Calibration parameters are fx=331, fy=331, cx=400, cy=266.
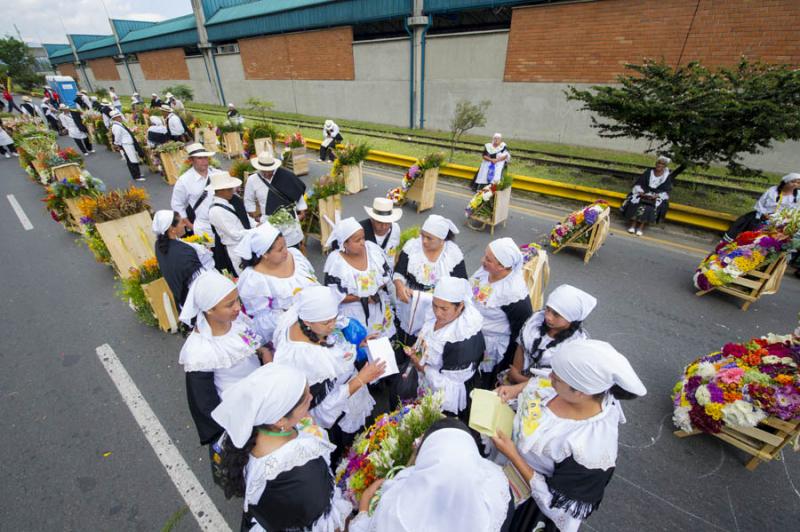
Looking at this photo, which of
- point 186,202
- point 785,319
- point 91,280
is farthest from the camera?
point 91,280

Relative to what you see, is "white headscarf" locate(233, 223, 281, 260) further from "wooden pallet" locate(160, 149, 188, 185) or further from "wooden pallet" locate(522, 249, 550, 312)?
"wooden pallet" locate(160, 149, 188, 185)

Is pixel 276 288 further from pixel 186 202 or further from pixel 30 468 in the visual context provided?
pixel 186 202

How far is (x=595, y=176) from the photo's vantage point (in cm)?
1063

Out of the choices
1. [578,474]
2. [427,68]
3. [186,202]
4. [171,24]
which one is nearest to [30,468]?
[186,202]

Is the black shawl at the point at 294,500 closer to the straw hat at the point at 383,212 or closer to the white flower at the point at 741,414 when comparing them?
the straw hat at the point at 383,212

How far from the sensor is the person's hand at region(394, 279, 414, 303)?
145 inches

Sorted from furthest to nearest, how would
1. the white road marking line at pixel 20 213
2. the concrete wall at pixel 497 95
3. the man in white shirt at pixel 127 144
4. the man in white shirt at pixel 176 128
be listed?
the concrete wall at pixel 497 95 < the man in white shirt at pixel 176 128 < the man in white shirt at pixel 127 144 < the white road marking line at pixel 20 213

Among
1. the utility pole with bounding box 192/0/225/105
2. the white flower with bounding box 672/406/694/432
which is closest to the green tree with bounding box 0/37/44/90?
the utility pole with bounding box 192/0/225/105

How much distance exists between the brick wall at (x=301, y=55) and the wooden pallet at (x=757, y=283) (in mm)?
21656

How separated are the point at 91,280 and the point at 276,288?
5.54 metres

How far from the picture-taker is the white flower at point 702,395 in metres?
3.15

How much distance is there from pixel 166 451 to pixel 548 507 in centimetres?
349

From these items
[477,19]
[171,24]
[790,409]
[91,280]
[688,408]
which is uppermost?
[171,24]

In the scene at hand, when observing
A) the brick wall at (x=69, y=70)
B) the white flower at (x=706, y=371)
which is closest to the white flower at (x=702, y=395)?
the white flower at (x=706, y=371)
